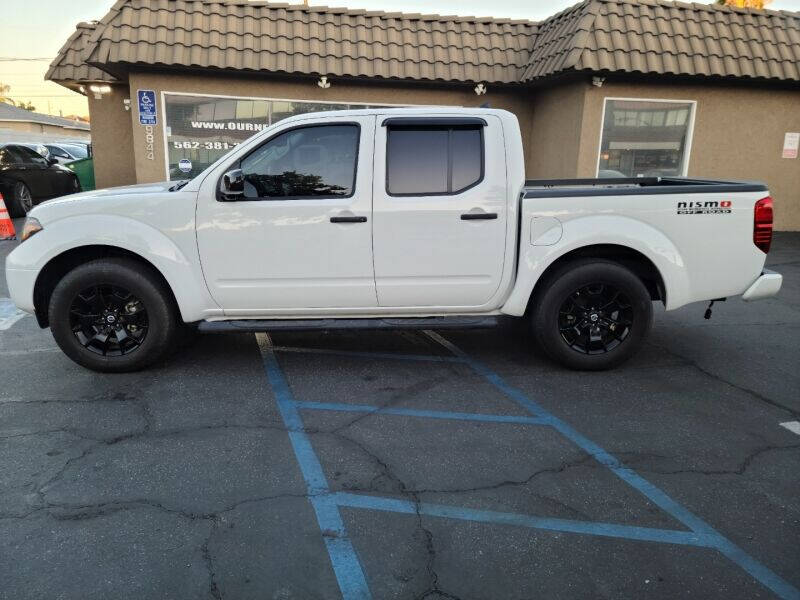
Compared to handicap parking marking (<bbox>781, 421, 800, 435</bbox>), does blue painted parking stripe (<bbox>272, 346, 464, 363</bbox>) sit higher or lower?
lower

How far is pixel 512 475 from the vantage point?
3.40m

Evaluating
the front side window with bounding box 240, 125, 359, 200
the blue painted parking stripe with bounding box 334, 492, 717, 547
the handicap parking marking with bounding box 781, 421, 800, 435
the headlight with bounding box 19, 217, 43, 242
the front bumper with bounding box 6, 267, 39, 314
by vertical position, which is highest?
the front side window with bounding box 240, 125, 359, 200

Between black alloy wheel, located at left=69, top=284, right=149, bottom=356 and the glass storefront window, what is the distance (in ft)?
23.8

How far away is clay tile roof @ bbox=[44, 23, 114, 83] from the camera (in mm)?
12328

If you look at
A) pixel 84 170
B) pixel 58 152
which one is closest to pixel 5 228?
pixel 84 170

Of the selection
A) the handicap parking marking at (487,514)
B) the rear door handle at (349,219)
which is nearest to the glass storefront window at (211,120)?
the rear door handle at (349,219)

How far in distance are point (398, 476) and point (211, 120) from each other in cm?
998

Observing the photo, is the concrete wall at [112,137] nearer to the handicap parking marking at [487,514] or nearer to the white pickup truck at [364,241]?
the white pickup truck at [364,241]

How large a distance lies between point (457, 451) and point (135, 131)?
10.2 m

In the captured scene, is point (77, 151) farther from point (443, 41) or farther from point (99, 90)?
point (443, 41)

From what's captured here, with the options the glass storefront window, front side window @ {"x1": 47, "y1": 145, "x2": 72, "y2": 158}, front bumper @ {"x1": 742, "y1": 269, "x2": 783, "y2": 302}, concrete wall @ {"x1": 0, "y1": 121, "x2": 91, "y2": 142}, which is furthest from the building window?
concrete wall @ {"x1": 0, "y1": 121, "x2": 91, "y2": 142}

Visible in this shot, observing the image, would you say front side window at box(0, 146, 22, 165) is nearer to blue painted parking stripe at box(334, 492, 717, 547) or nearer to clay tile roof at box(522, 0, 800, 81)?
clay tile roof at box(522, 0, 800, 81)

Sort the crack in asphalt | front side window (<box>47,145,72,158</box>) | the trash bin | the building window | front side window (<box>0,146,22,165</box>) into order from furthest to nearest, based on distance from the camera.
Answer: front side window (<box>47,145,72,158</box>)
the trash bin
front side window (<box>0,146,22,165</box>)
the building window
the crack in asphalt

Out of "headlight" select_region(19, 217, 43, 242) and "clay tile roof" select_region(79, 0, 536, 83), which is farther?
"clay tile roof" select_region(79, 0, 536, 83)
